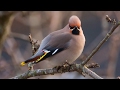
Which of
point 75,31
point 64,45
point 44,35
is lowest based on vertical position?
point 44,35

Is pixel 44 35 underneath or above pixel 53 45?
underneath

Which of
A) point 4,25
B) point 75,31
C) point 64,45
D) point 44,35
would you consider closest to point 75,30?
point 75,31

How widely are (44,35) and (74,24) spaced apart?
172 inches

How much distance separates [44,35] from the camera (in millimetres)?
7809

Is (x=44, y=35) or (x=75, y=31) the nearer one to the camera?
(x=75, y=31)

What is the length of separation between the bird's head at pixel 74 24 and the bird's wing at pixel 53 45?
0.10 m

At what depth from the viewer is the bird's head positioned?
3.39 metres

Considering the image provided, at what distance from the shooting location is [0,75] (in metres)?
5.35

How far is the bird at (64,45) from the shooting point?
135 inches

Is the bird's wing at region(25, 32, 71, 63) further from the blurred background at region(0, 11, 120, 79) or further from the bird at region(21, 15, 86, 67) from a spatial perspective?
the blurred background at region(0, 11, 120, 79)

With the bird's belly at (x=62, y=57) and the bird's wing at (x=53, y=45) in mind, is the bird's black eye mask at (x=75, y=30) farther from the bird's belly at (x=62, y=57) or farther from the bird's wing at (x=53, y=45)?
the bird's belly at (x=62, y=57)

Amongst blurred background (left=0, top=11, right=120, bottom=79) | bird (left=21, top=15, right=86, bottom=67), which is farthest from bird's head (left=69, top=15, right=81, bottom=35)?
blurred background (left=0, top=11, right=120, bottom=79)

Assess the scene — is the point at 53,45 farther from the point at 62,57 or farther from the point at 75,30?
the point at 75,30
